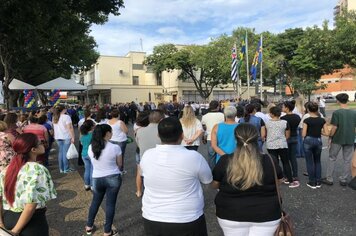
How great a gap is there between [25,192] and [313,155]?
542 cm

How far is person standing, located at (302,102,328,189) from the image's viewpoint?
6211 millimetres

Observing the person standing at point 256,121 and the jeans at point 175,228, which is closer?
the jeans at point 175,228

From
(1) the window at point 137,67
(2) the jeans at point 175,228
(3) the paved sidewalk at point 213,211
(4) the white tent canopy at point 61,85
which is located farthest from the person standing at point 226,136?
(1) the window at point 137,67

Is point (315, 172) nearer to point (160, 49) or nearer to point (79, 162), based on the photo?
point (79, 162)

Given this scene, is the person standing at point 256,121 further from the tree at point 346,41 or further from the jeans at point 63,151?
the tree at point 346,41

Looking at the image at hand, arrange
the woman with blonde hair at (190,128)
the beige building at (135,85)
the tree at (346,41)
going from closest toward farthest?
the woman with blonde hair at (190,128)
the tree at (346,41)
the beige building at (135,85)

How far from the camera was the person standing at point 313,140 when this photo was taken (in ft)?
20.4

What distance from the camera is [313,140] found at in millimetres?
6230

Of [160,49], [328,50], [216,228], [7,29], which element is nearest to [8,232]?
[216,228]

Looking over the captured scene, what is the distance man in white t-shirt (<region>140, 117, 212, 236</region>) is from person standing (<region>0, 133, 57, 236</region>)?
874 millimetres

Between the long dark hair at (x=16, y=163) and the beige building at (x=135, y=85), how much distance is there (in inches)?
1852

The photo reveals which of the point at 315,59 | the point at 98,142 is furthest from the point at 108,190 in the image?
the point at 315,59

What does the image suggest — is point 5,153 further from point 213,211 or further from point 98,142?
point 213,211

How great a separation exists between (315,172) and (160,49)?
120 feet
